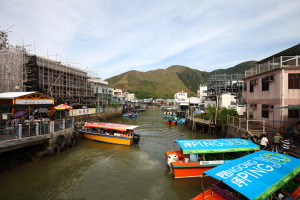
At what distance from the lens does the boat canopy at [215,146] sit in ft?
39.6

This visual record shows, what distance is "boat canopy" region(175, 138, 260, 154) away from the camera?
12.1 metres

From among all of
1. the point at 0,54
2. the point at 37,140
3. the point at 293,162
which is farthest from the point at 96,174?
the point at 0,54

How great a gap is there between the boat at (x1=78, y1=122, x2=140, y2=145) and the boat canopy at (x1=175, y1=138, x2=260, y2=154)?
28.2 feet

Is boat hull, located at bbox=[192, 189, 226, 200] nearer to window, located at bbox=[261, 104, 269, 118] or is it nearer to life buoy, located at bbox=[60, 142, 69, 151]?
life buoy, located at bbox=[60, 142, 69, 151]

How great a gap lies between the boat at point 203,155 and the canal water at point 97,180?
690 mm

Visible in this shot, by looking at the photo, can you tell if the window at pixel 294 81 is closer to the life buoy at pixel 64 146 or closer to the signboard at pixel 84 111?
the life buoy at pixel 64 146

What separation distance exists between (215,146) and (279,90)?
1036 centimetres

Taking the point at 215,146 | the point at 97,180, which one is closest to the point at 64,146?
the point at 97,180

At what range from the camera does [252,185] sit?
21.5ft

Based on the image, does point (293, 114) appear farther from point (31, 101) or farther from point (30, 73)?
point (30, 73)

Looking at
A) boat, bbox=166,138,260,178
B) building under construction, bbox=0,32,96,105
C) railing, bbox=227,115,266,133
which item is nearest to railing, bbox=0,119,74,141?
boat, bbox=166,138,260,178

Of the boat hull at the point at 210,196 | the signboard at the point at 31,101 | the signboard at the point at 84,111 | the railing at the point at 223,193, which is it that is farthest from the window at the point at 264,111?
the signboard at the point at 84,111

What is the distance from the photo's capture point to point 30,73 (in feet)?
85.0

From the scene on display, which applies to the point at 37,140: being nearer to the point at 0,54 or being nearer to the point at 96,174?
the point at 96,174
